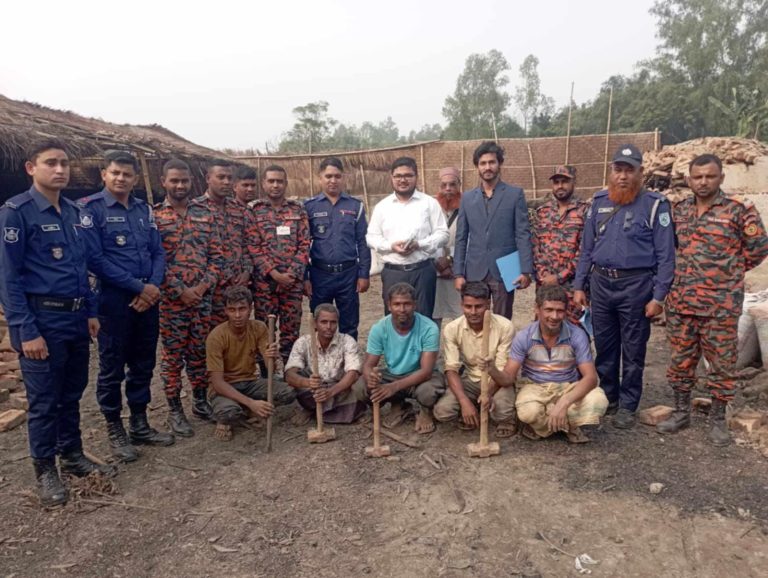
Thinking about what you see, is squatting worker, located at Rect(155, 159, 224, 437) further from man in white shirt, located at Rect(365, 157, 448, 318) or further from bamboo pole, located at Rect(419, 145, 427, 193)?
bamboo pole, located at Rect(419, 145, 427, 193)

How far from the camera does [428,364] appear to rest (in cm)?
437

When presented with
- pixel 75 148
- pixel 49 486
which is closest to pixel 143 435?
pixel 49 486

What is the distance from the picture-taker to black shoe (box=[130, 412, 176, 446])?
4172 millimetres

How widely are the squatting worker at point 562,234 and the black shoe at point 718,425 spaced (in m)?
1.23

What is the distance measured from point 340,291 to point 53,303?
8.07 feet

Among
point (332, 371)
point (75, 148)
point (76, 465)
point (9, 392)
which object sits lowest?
point (9, 392)

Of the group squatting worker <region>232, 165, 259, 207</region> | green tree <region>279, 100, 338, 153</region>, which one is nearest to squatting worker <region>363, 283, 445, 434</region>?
squatting worker <region>232, 165, 259, 207</region>

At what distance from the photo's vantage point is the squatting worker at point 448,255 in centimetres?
552

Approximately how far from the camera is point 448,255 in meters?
5.65

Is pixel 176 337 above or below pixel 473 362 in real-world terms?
above

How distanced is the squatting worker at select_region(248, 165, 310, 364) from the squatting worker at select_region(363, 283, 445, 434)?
3.56ft

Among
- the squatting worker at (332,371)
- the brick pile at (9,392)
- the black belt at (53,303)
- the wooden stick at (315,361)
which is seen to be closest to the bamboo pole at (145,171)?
the brick pile at (9,392)

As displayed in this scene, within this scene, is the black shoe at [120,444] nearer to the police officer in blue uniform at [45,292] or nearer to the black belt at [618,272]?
the police officer in blue uniform at [45,292]

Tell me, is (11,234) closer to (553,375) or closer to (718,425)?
(553,375)
